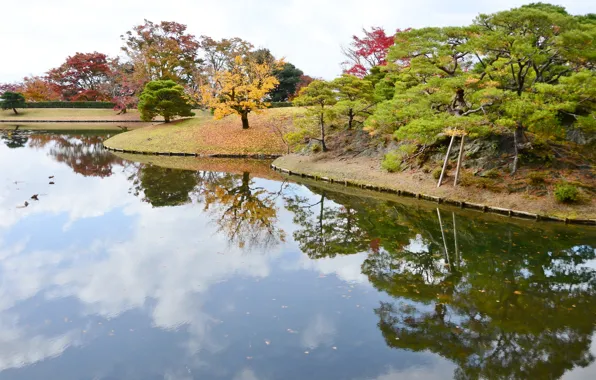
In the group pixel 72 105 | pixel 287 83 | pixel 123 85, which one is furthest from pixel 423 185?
pixel 72 105

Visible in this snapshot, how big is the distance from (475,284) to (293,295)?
393cm

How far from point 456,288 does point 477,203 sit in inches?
282

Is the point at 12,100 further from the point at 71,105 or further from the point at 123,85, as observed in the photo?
the point at 123,85

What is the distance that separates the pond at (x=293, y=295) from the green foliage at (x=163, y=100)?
2070cm

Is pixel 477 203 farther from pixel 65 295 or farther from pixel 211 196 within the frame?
pixel 65 295

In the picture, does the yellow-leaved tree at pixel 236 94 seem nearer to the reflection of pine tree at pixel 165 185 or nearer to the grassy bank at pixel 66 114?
the reflection of pine tree at pixel 165 185

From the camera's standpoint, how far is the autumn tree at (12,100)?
51.0 m

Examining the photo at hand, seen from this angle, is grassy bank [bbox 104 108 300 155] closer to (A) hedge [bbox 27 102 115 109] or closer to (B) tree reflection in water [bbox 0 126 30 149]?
(B) tree reflection in water [bbox 0 126 30 149]

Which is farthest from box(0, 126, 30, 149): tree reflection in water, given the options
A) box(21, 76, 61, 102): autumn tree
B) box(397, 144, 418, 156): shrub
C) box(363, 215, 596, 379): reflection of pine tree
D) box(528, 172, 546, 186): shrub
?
box(528, 172, 546, 186): shrub

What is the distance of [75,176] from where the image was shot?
805 inches

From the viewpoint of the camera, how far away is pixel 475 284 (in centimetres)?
885

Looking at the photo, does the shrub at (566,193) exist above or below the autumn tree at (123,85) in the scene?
below

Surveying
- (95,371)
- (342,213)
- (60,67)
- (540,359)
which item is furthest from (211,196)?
(60,67)

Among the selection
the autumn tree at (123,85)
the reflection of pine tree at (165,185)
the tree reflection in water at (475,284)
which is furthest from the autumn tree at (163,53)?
the tree reflection in water at (475,284)
